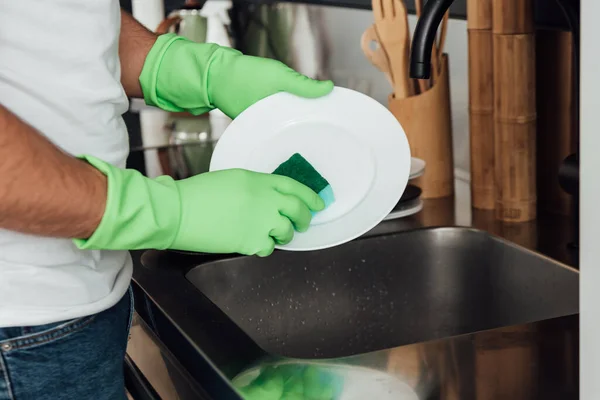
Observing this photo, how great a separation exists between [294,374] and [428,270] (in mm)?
560

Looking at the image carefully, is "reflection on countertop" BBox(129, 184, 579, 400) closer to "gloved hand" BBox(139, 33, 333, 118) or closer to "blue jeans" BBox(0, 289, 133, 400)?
"blue jeans" BBox(0, 289, 133, 400)

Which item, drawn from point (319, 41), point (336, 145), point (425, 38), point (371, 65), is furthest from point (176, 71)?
point (319, 41)

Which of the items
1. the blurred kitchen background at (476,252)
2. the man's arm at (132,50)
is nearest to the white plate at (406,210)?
the blurred kitchen background at (476,252)

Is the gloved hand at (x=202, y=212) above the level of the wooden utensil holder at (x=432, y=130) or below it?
above

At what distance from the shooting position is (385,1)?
1493 millimetres

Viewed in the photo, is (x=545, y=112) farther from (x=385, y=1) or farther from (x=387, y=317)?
(x=387, y=317)

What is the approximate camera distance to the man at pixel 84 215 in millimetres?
831

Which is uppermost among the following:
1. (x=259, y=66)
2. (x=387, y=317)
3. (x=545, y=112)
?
(x=259, y=66)

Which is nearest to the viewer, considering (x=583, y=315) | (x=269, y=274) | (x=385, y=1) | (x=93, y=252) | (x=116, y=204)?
→ (x=583, y=315)

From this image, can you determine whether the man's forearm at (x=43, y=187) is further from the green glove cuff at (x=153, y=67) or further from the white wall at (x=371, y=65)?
the white wall at (x=371, y=65)

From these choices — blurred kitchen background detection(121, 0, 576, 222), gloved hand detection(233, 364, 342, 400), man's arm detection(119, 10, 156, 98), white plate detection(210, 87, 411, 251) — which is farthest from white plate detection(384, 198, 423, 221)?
gloved hand detection(233, 364, 342, 400)

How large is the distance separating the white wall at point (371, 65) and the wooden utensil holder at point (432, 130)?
0.48 feet

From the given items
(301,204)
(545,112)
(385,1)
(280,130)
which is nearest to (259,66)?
(280,130)

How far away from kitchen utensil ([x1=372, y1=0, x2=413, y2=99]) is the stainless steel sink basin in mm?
273
